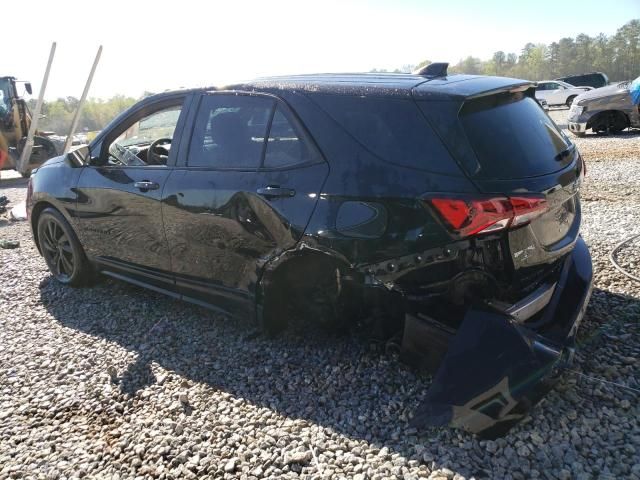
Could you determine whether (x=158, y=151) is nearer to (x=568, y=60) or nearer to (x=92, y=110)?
(x=92, y=110)

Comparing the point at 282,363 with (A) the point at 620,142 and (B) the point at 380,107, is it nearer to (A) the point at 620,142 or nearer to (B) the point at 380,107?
(B) the point at 380,107

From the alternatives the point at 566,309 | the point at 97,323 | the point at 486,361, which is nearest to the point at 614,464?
the point at 486,361

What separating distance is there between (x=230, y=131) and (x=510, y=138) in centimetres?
180

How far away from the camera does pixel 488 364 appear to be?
2414 millimetres

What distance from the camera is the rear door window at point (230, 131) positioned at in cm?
329

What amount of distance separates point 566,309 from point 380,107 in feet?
4.99

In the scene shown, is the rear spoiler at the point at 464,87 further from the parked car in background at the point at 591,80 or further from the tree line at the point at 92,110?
the tree line at the point at 92,110

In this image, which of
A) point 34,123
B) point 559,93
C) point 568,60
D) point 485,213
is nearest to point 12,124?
point 34,123

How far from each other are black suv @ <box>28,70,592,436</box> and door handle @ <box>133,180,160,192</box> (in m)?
0.02

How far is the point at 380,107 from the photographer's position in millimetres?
2818

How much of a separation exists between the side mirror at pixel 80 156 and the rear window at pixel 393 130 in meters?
2.49

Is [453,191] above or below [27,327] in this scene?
above

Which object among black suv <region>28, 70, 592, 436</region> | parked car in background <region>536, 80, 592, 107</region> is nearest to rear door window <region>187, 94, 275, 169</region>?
black suv <region>28, 70, 592, 436</region>

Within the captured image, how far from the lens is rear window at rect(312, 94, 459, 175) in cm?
262
